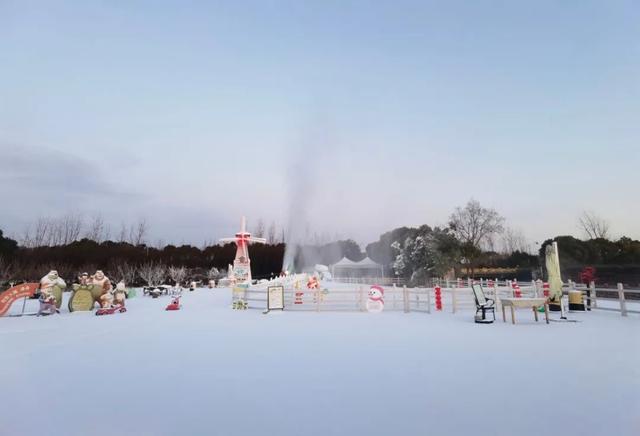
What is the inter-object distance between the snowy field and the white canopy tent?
32.7 m

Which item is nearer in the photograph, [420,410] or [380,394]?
[420,410]

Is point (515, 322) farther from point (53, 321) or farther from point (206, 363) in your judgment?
point (53, 321)

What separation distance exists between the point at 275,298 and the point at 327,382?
32.6ft

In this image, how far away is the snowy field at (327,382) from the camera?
3459 millimetres

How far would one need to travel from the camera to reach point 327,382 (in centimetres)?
479

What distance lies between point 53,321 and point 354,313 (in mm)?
10443

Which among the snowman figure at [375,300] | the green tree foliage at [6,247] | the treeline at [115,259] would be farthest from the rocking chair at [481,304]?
the green tree foliage at [6,247]

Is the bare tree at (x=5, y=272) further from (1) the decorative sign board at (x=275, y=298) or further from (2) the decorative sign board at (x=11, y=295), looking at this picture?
(1) the decorative sign board at (x=275, y=298)

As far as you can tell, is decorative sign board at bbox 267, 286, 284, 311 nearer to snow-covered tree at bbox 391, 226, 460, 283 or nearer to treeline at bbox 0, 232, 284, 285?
snow-covered tree at bbox 391, 226, 460, 283

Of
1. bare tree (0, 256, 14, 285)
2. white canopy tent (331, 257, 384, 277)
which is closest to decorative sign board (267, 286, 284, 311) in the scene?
bare tree (0, 256, 14, 285)

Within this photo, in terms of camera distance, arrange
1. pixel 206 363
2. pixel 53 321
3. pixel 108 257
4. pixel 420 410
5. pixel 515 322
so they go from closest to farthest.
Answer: pixel 420 410
pixel 206 363
pixel 515 322
pixel 53 321
pixel 108 257

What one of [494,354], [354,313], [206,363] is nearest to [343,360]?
[206,363]

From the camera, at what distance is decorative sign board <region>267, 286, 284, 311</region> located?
47.1ft

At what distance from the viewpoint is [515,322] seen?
9.92 metres
